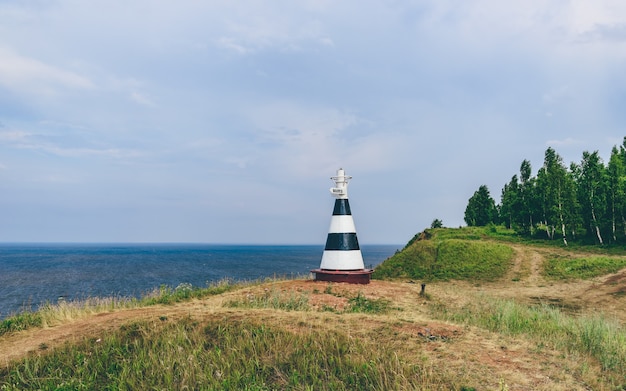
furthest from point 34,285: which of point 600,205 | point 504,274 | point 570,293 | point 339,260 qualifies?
point 600,205

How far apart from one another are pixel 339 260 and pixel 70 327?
1121cm

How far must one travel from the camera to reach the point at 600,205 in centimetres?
4438

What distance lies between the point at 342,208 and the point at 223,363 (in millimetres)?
12336

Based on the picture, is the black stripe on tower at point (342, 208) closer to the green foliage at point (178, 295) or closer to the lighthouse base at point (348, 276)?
the lighthouse base at point (348, 276)

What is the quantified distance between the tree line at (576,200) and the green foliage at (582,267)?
12.2 m

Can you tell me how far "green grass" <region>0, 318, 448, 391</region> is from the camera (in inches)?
285

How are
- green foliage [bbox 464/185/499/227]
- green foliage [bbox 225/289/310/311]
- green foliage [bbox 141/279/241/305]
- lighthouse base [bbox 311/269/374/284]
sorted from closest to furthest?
green foliage [bbox 225/289/310/311] → green foliage [bbox 141/279/241/305] → lighthouse base [bbox 311/269/374/284] → green foliage [bbox 464/185/499/227]

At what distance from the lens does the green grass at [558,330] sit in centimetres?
894

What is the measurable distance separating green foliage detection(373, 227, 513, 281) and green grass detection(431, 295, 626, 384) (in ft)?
62.6

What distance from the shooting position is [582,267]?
31.6 m

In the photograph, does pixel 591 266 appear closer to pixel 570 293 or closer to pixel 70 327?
pixel 570 293

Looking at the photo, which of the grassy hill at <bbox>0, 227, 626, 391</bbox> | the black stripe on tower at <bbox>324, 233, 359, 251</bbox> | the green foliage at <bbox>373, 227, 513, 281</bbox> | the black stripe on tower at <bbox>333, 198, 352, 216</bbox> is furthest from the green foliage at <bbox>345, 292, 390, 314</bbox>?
the green foliage at <bbox>373, 227, 513, 281</bbox>

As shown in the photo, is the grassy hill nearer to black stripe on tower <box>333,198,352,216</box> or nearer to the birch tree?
black stripe on tower <box>333,198,352,216</box>

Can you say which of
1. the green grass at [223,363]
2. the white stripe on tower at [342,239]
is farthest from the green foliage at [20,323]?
the white stripe on tower at [342,239]
